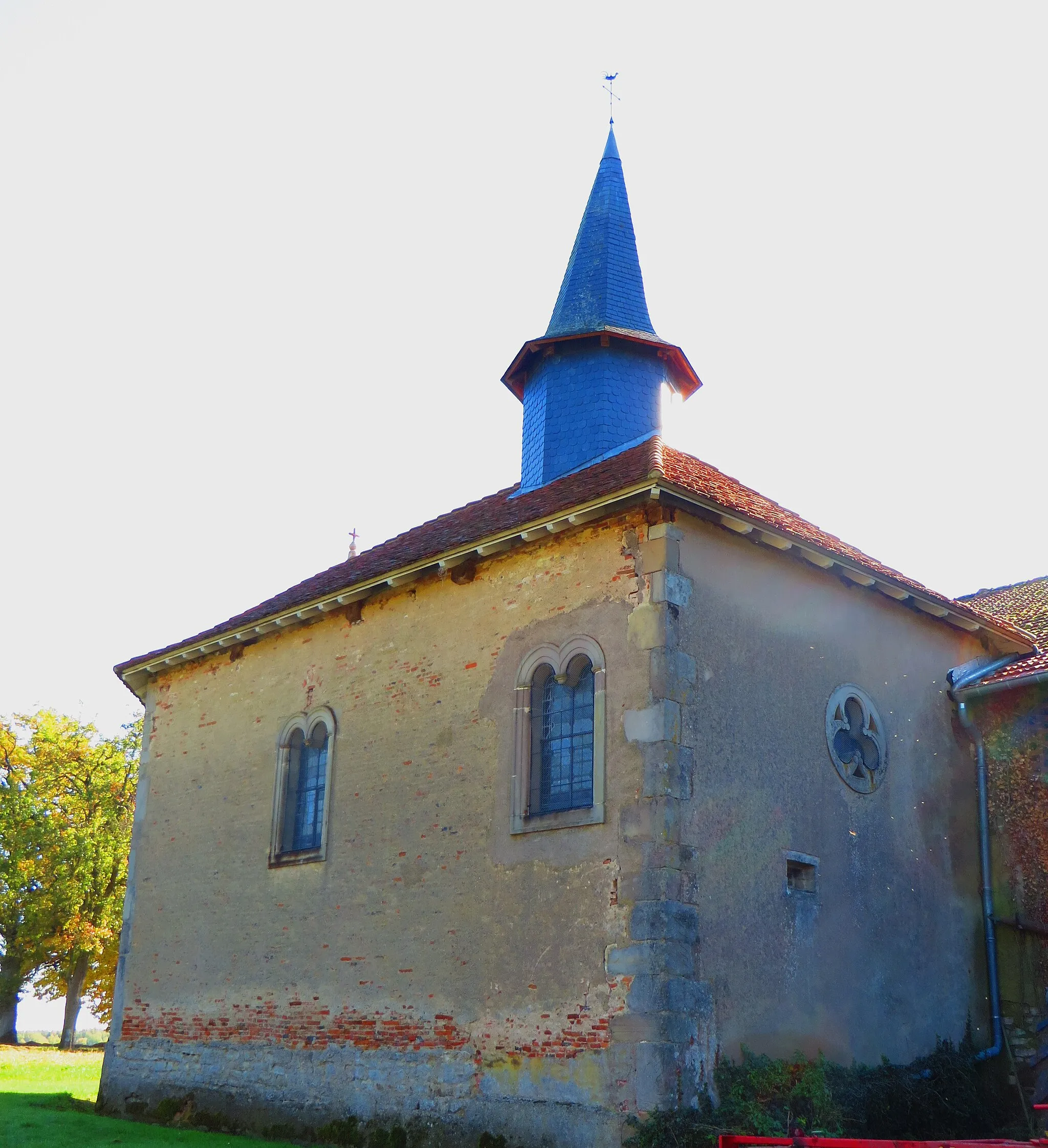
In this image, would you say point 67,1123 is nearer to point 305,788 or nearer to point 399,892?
point 305,788

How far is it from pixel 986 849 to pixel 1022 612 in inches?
180

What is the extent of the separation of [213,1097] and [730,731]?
801 cm

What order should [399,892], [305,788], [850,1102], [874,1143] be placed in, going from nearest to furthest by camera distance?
[874,1143], [850,1102], [399,892], [305,788]

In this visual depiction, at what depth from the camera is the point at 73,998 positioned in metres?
34.7

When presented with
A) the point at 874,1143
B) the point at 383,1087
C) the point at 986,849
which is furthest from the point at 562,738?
the point at 986,849

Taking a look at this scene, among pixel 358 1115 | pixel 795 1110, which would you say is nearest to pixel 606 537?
pixel 795 1110

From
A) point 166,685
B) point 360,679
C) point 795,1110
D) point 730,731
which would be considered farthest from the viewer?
point 166,685

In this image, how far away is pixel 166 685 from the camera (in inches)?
709

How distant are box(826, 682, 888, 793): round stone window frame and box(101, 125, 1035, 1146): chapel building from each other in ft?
0.15

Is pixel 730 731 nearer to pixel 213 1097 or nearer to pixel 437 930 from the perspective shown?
pixel 437 930

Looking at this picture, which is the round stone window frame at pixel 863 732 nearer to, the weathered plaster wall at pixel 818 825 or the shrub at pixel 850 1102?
the weathered plaster wall at pixel 818 825

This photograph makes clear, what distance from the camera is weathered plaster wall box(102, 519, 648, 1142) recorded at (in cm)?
1101

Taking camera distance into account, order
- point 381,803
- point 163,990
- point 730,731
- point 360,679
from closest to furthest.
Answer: point 730,731 → point 381,803 → point 360,679 → point 163,990

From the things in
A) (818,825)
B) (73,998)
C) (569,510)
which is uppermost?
(569,510)
